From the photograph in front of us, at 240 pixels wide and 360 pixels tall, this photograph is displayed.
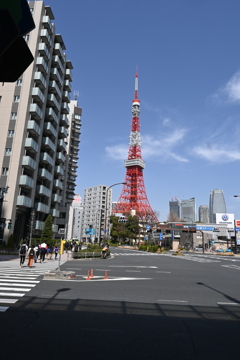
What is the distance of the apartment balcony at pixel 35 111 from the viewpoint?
3775cm

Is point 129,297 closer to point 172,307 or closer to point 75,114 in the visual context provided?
point 172,307

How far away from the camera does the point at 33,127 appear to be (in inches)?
1459

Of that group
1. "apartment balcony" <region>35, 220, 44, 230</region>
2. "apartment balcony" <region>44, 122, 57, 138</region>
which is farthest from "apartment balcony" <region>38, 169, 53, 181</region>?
"apartment balcony" <region>35, 220, 44, 230</region>

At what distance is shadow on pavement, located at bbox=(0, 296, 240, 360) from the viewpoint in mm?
4324

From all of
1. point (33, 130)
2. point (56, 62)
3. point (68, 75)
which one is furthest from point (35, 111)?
point (68, 75)

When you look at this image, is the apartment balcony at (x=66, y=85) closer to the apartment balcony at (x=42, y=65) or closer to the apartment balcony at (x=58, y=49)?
the apartment balcony at (x=58, y=49)

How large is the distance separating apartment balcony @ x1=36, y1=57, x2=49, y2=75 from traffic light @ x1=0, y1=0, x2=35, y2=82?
42030mm

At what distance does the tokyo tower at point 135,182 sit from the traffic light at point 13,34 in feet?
317

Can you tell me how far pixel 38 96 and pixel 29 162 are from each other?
404 inches

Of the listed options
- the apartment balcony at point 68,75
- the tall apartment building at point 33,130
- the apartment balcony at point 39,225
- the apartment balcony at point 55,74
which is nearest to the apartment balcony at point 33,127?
the tall apartment building at point 33,130

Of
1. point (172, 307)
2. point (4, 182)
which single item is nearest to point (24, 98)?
point (4, 182)

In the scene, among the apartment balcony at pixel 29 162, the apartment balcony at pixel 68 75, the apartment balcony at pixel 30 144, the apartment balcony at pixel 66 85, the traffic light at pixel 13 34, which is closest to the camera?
the traffic light at pixel 13 34

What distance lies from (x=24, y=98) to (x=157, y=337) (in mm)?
38623

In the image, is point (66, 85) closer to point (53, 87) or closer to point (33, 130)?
point (53, 87)
